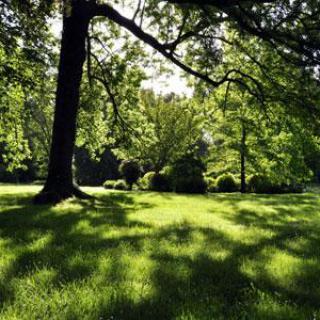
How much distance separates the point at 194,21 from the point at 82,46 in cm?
452

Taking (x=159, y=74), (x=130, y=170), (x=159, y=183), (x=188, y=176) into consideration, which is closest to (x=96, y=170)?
(x=130, y=170)

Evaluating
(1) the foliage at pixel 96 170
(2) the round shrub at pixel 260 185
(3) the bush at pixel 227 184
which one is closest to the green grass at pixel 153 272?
(2) the round shrub at pixel 260 185

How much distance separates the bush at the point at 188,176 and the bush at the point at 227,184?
6246 millimetres

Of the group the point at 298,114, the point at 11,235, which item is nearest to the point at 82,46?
the point at 298,114

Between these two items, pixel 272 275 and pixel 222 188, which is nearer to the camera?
pixel 272 275

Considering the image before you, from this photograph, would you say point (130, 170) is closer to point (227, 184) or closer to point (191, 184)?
point (227, 184)

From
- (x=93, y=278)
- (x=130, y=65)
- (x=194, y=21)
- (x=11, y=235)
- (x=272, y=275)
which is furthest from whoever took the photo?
(x=130, y=65)

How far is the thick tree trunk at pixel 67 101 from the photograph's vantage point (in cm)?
1355

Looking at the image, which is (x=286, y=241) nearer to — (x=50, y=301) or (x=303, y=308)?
(x=303, y=308)

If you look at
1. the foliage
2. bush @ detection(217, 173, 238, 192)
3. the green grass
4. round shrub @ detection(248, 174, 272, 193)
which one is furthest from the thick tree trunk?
the foliage

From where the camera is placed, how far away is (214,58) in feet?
45.4

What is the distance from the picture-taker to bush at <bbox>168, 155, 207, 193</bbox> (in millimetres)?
24688

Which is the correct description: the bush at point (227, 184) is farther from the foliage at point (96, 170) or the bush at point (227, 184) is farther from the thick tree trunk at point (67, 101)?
the foliage at point (96, 170)

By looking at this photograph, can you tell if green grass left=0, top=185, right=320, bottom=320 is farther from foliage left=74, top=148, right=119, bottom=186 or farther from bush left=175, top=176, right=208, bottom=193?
foliage left=74, top=148, right=119, bottom=186
